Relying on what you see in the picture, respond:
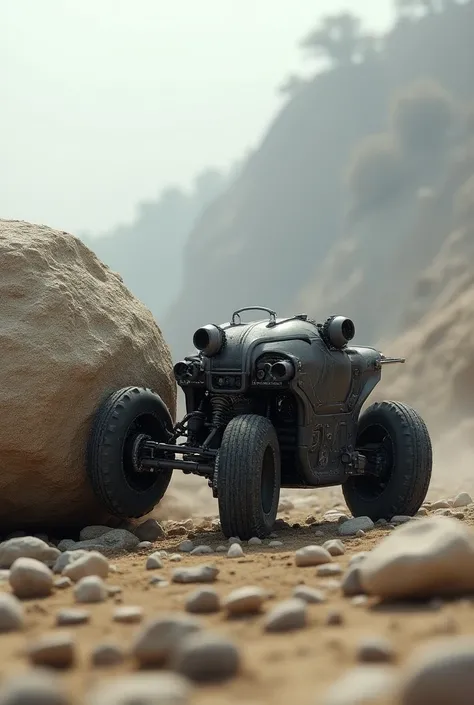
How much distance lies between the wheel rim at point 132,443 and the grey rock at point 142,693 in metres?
4.31

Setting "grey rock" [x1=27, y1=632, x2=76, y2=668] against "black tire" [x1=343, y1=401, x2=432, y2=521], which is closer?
"grey rock" [x1=27, y1=632, x2=76, y2=668]

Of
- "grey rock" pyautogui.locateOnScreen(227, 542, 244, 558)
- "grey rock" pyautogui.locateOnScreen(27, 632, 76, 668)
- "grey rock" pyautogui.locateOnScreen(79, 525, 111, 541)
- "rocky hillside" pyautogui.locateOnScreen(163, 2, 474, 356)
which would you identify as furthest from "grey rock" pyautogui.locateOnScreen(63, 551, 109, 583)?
"rocky hillside" pyautogui.locateOnScreen(163, 2, 474, 356)

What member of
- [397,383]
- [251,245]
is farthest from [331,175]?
[397,383]

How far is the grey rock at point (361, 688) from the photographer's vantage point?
8.09ft

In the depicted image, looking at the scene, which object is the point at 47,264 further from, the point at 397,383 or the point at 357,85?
the point at 357,85

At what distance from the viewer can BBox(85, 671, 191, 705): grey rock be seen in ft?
7.89

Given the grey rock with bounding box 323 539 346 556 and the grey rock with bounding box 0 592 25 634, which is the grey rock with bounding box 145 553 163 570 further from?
the grey rock with bounding box 0 592 25 634

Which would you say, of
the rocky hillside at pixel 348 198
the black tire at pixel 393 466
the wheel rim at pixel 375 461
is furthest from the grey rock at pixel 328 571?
the rocky hillside at pixel 348 198

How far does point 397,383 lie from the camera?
88.9 feet

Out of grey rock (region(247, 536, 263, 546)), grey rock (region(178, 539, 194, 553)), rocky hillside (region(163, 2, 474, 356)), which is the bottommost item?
grey rock (region(178, 539, 194, 553))

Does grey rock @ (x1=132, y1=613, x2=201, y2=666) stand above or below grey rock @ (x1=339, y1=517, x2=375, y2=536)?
above

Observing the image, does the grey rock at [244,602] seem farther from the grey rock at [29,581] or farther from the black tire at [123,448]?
the black tire at [123,448]

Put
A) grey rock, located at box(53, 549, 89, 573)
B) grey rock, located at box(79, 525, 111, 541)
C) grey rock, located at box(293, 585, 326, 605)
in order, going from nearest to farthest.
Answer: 1. grey rock, located at box(293, 585, 326, 605)
2. grey rock, located at box(53, 549, 89, 573)
3. grey rock, located at box(79, 525, 111, 541)

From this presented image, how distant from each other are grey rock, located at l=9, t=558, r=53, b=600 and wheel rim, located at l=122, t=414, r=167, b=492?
2.43 metres
